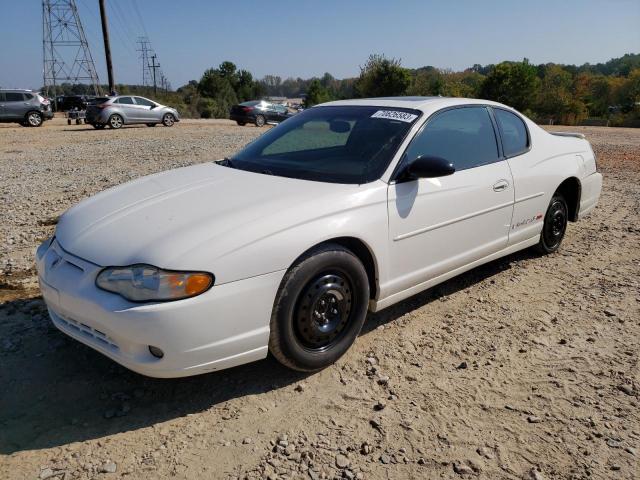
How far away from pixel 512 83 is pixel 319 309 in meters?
53.4

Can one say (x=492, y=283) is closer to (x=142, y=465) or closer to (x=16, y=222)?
(x=142, y=465)

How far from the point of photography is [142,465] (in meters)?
2.23

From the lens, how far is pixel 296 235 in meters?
2.64

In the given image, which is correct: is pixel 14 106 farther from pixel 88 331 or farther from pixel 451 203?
pixel 451 203

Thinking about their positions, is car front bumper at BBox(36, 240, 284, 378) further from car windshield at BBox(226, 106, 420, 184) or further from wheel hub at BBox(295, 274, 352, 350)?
car windshield at BBox(226, 106, 420, 184)

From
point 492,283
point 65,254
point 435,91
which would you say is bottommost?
point 492,283

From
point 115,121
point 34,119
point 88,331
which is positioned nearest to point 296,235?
point 88,331

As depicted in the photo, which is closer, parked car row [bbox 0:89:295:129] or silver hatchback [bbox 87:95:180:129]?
silver hatchback [bbox 87:95:180:129]

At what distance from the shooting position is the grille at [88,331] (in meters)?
2.47

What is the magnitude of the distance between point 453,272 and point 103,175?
7.38 meters

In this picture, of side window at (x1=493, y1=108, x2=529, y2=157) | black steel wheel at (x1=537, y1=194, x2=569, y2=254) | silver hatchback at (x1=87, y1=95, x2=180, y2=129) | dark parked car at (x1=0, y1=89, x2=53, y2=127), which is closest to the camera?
side window at (x1=493, y1=108, x2=529, y2=157)

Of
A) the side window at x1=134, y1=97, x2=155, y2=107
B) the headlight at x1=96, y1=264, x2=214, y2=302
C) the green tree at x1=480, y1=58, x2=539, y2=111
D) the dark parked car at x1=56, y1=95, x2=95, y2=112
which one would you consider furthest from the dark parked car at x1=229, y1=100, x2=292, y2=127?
the green tree at x1=480, y1=58, x2=539, y2=111

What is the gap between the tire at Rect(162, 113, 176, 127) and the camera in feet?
77.6

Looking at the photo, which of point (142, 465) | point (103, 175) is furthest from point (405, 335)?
point (103, 175)
